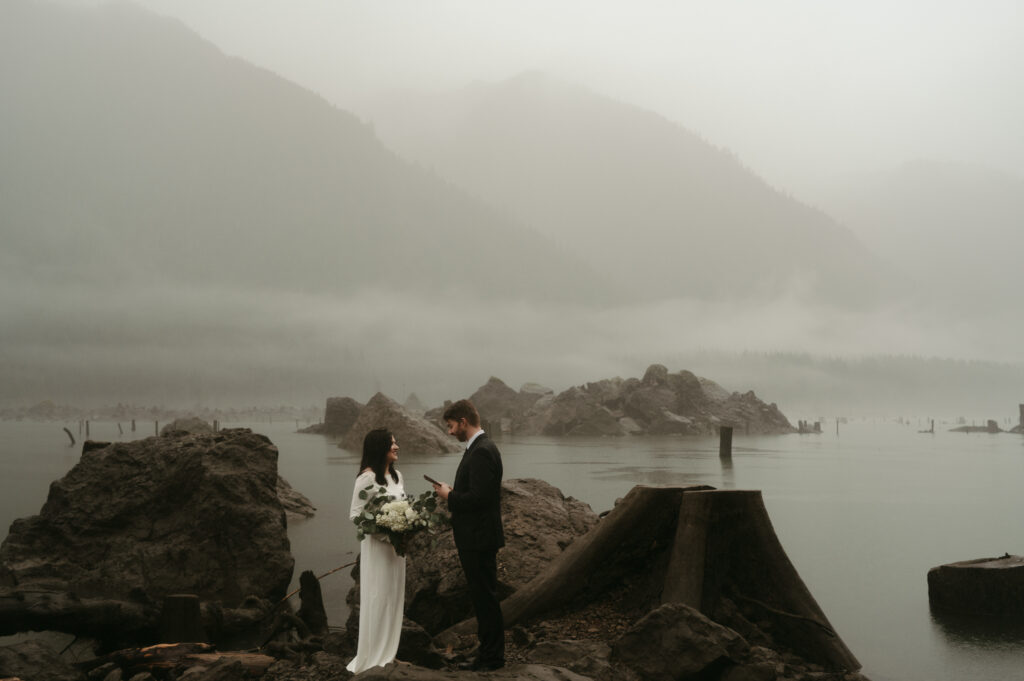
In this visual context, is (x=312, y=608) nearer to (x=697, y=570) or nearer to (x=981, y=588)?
(x=697, y=570)

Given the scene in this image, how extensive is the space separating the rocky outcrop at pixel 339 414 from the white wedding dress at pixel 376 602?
85297mm

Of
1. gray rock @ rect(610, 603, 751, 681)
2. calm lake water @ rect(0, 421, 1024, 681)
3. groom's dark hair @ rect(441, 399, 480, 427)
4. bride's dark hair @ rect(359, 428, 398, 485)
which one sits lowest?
calm lake water @ rect(0, 421, 1024, 681)

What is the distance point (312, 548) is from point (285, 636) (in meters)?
7.81

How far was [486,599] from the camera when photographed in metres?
7.18

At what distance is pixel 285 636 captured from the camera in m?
10.0

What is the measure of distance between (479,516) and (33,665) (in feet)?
15.2

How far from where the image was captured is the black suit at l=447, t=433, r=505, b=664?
6.97 m

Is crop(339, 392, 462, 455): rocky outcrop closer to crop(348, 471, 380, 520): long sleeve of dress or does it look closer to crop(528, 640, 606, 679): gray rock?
crop(528, 640, 606, 679): gray rock

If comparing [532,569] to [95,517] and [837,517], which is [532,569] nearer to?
[95,517]

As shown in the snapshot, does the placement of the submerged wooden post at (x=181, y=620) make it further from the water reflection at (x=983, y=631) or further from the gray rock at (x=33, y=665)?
the water reflection at (x=983, y=631)

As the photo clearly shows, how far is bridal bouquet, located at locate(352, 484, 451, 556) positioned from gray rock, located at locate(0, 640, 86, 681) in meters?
3.38

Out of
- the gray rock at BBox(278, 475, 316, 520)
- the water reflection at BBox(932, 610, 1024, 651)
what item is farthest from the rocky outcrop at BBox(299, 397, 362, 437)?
the water reflection at BBox(932, 610, 1024, 651)

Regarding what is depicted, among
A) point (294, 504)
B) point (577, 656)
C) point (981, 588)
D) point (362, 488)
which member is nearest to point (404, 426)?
point (294, 504)

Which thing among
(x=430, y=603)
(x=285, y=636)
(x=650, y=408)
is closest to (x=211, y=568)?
(x=285, y=636)
